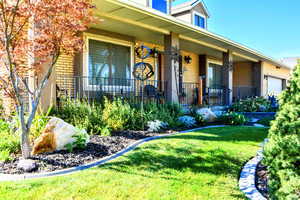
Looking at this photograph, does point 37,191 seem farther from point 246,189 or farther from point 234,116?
point 234,116

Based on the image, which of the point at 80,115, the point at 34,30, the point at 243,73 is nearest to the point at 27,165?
the point at 34,30

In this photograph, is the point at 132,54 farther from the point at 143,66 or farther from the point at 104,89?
the point at 104,89

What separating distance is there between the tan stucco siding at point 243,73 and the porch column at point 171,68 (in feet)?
29.0

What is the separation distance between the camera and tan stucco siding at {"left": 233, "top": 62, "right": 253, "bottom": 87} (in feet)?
47.5

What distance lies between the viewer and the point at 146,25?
7.03m

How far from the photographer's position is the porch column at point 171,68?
25.0 feet

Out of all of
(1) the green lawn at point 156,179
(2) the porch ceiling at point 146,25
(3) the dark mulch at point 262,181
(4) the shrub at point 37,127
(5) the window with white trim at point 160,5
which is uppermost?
(5) the window with white trim at point 160,5

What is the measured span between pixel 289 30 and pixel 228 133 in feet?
75.5

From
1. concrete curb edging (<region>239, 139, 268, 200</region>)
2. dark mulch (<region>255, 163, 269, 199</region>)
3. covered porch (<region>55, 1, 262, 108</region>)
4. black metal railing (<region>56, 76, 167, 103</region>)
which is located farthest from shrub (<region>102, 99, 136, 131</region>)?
Result: dark mulch (<region>255, 163, 269, 199</region>)

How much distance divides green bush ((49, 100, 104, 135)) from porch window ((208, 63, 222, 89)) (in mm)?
9338

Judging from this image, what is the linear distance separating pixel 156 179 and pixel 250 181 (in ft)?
4.06

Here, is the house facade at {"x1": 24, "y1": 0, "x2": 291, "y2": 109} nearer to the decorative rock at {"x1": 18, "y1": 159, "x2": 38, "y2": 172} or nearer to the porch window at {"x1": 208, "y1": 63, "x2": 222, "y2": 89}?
the porch window at {"x1": 208, "y1": 63, "x2": 222, "y2": 89}

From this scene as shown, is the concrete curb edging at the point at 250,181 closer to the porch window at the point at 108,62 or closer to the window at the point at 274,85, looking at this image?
the porch window at the point at 108,62

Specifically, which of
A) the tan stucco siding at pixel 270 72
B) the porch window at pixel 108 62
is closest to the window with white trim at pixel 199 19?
the tan stucco siding at pixel 270 72
